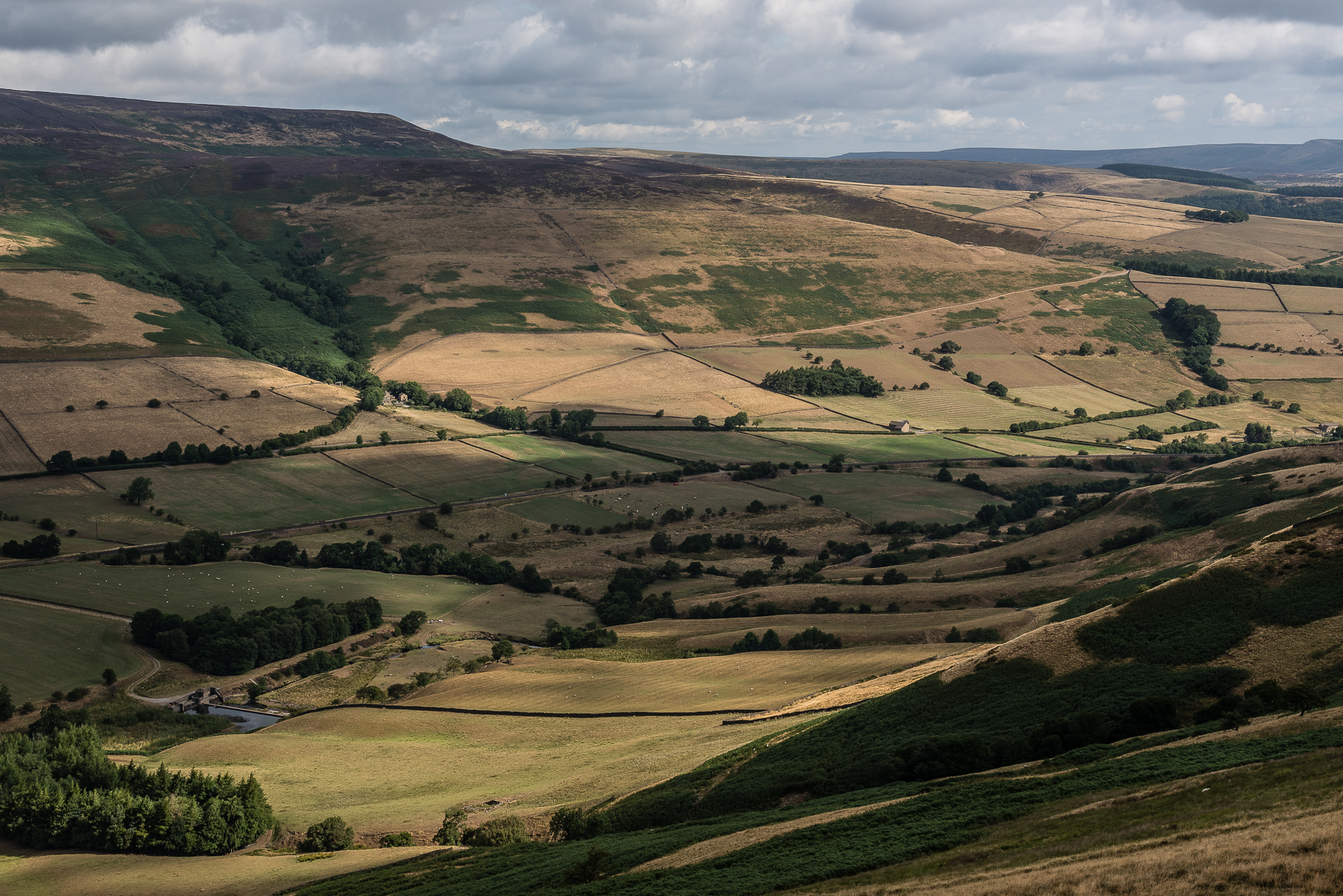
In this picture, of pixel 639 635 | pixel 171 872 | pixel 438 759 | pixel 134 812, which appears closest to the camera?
pixel 171 872

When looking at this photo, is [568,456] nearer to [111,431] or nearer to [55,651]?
[111,431]

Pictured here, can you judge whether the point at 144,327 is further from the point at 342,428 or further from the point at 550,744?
the point at 550,744

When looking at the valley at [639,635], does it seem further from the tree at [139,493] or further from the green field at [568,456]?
the green field at [568,456]

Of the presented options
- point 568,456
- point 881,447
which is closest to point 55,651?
point 568,456

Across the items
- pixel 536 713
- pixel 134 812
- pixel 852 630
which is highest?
pixel 852 630

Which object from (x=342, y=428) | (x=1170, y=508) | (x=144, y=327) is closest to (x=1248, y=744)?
(x=1170, y=508)

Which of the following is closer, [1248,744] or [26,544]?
[1248,744]

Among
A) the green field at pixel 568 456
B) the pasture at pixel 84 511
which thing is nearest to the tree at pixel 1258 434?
the green field at pixel 568 456
